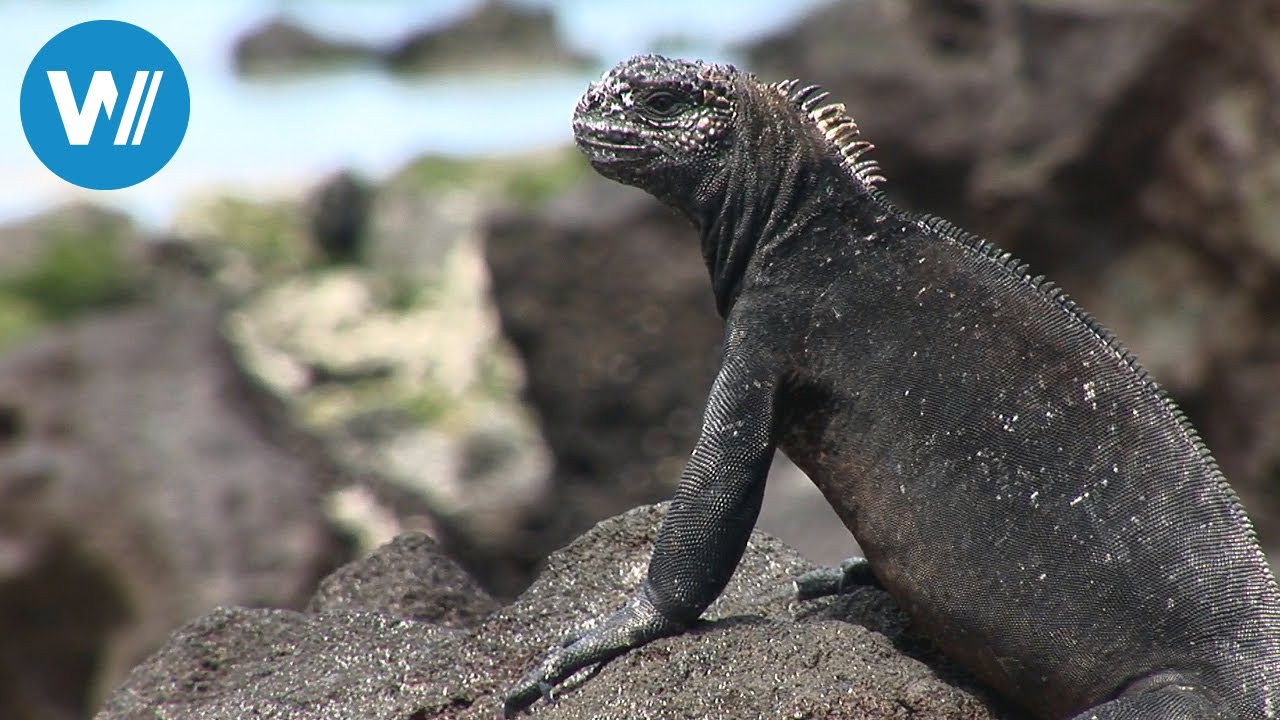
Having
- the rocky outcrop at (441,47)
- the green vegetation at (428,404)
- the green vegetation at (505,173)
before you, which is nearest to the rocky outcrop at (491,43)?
the rocky outcrop at (441,47)

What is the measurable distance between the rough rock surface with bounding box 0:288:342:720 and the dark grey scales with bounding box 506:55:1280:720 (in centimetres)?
567

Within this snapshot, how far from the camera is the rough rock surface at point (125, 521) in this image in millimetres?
10250

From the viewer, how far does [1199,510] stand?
4258mm

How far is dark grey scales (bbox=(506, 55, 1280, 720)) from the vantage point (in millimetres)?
4234

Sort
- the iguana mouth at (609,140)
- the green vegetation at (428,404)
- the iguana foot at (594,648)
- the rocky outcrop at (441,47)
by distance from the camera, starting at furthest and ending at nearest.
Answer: the rocky outcrop at (441,47) < the green vegetation at (428,404) < the iguana mouth at (609,140) < the iguana foot at (594,648)

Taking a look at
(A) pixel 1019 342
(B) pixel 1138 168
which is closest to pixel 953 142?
(B) pixel 1138 168

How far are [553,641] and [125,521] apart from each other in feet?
20.5

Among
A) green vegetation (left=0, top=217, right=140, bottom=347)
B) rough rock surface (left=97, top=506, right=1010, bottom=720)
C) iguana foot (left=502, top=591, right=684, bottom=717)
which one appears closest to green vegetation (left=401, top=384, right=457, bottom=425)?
green vegetation (left=0, top=217, right=140, bottom=347)

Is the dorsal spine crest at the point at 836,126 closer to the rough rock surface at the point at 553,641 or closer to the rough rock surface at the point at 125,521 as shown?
the rough rock surface at the point at 553,641

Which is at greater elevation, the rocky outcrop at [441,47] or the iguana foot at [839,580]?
the iguana foot at [839,580]

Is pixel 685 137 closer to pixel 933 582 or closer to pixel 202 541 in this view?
pixel 933 582

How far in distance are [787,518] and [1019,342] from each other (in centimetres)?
644

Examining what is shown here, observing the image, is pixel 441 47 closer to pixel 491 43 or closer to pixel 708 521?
pixel 491 43

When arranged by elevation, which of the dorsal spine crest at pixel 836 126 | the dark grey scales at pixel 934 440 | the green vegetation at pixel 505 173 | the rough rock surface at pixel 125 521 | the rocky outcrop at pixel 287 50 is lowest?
the rocky outcrop at pixel 287 50
